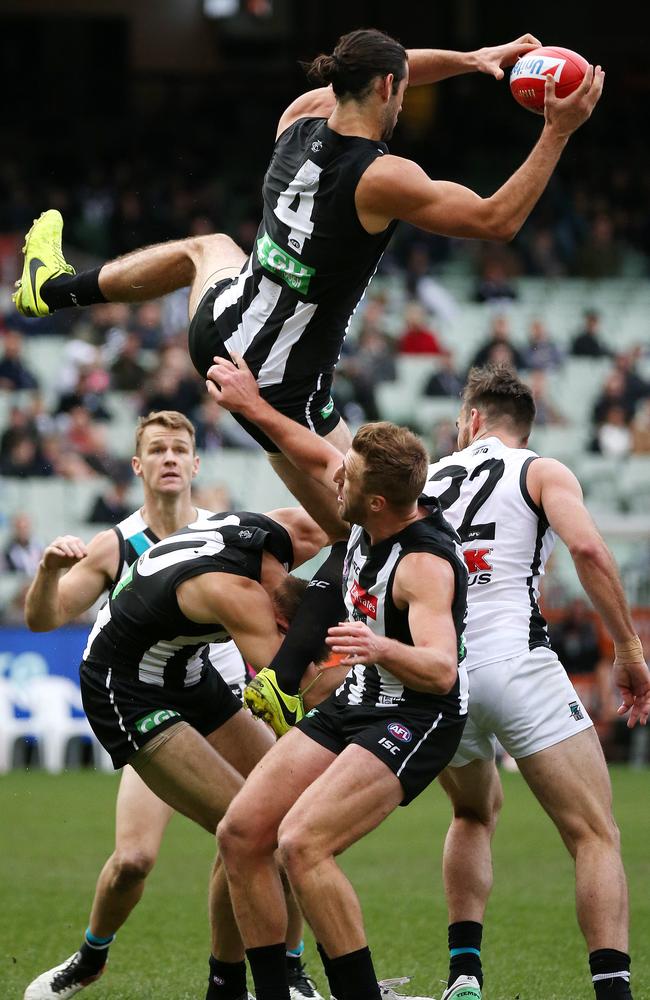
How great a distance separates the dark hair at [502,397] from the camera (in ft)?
22.0

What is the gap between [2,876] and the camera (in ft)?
33.5

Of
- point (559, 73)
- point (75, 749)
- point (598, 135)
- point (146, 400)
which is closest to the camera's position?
point (559, 73)

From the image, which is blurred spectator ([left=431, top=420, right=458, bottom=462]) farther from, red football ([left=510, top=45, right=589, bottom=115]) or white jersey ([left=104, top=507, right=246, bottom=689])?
red football ([left=510, top=45, right=589, bottom=115])

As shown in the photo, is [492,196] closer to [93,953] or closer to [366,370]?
[93,953]

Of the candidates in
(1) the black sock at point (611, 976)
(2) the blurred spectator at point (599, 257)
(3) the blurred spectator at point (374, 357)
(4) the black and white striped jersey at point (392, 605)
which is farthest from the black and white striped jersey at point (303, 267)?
(2) the blurred spectator at point (599, 257)

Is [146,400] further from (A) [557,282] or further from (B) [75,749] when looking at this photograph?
(A) [557,282]

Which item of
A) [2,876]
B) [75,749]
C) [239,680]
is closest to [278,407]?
[239,680]

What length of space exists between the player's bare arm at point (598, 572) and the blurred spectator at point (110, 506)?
35.9ft

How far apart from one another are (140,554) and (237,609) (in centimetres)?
158

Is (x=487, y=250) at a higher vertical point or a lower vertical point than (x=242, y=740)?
higher

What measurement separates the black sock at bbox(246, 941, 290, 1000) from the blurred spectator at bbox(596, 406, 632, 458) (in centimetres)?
1423

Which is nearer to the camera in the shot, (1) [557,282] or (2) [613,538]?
(2) [613,538]

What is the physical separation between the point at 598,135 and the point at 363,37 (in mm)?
20553

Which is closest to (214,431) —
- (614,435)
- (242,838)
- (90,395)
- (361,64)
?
(90,395)
